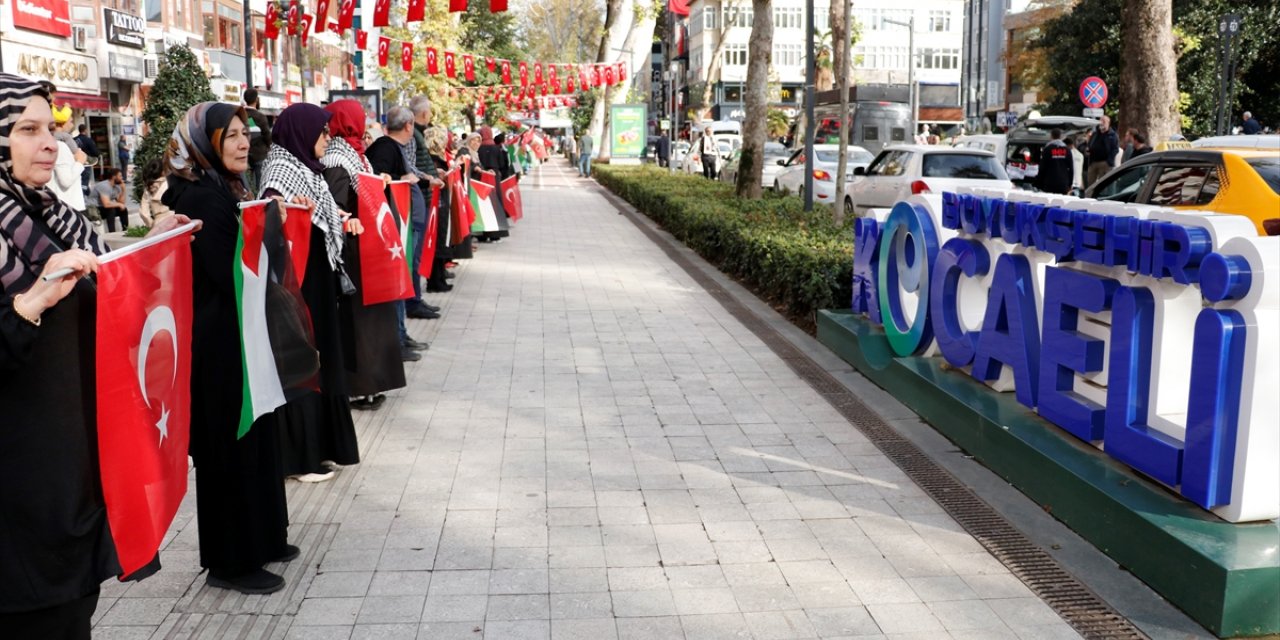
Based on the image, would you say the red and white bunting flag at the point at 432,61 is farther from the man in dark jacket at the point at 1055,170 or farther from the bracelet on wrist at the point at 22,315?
the bracelet on wrist at the point at 22,315

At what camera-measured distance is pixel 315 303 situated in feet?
17.7

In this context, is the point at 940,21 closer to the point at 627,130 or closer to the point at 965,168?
the point at 627,130

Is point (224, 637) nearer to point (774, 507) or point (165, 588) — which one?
point (165, 588)

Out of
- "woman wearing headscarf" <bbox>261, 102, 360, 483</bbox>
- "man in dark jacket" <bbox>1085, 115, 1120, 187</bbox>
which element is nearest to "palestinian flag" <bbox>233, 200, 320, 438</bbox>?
"woman wearing headscarf" <bbox>261, 102, 360, 483</bbox>

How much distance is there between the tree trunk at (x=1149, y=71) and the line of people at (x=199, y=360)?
Result: 16883 millimetres

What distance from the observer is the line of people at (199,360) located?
2.77m

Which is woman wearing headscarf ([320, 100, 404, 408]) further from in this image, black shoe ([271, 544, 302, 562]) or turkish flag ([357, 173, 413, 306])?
black shoe ([271, 544, 302, 562])

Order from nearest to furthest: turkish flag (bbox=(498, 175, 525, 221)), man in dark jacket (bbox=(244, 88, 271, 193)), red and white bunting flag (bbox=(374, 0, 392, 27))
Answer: man in dark jacket (bbox=(244, 88, 271, 193)) → turkish flag (bbox=(498, 175, 525, 221)) → red and white bunting flag (bbox=(374, 0, 392, 27))

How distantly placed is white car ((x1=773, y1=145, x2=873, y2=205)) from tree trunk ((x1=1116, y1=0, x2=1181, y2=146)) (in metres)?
4.86

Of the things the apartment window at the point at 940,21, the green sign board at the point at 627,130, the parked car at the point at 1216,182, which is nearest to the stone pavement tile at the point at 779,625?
the parked car at the point at 1216,182

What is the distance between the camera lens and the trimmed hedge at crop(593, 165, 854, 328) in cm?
945

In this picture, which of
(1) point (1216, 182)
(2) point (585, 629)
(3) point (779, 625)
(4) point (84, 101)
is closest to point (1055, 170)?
(1) point (1216, 182)

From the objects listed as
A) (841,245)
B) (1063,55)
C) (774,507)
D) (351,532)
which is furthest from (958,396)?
(1063,55)

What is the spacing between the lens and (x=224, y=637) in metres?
3.91
